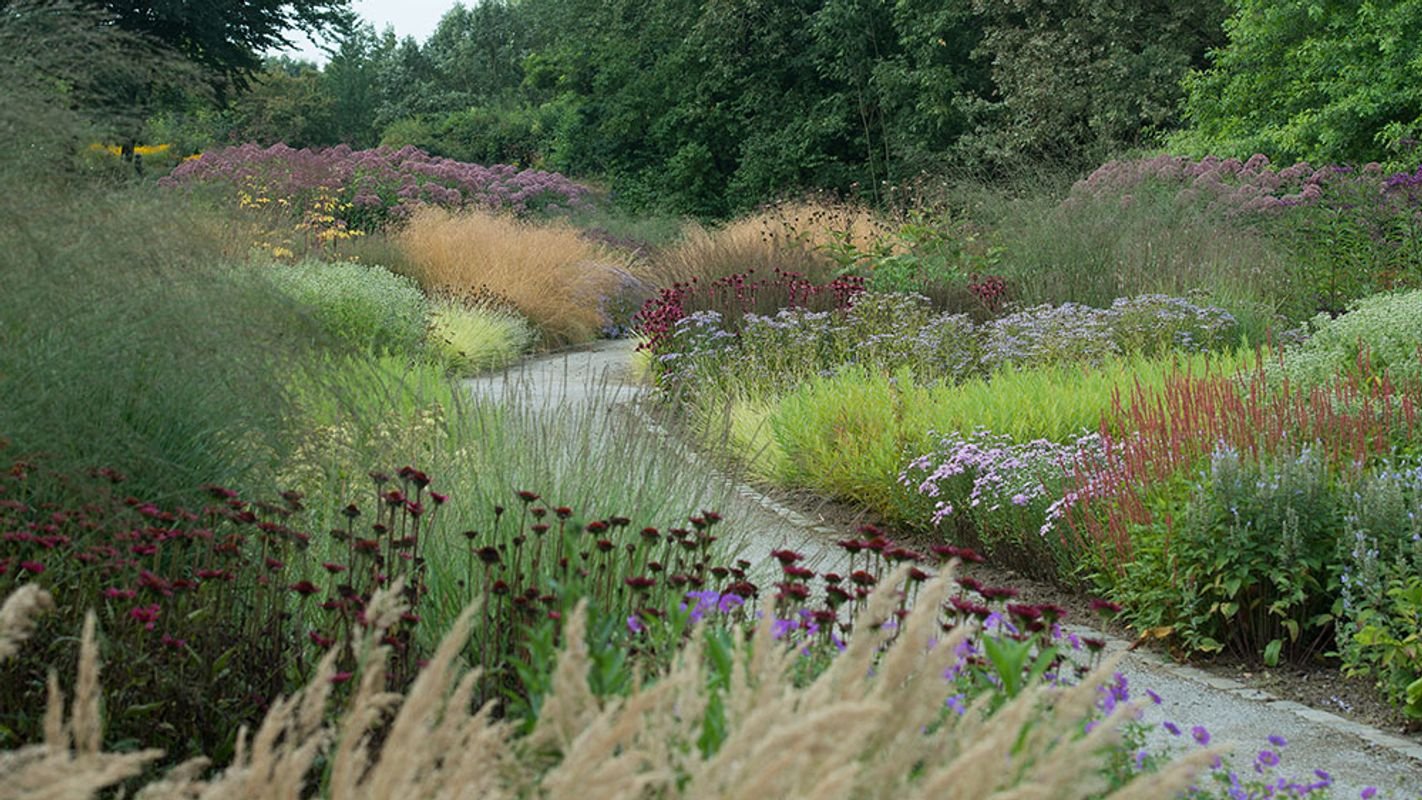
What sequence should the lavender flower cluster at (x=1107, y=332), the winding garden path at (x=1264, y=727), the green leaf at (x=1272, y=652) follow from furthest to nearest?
the lavender flower cluster at (x=1107, y=332)
the green leaf at (x=1272, y=652)
the winding garden path at (x=1264, y=727)

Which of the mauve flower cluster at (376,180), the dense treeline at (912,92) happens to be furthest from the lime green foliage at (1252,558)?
the dense treeline at (912,92)

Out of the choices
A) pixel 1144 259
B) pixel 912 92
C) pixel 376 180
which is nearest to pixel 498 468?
pixel 1144 259

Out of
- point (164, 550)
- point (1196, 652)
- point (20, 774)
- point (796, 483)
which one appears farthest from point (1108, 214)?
point (20, 774)

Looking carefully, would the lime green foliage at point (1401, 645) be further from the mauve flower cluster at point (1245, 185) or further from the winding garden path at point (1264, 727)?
the mauve flower cluster at point (1245, 185)

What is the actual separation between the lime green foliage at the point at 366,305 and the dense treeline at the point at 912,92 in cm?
891

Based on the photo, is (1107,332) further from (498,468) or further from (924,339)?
(498,468)

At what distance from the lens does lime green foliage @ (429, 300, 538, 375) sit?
1214 centimetres

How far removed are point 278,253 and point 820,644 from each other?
38.6 ft

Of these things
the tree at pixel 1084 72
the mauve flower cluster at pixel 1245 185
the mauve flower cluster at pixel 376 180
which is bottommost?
the mauve flower cluster at pixel 1245 185

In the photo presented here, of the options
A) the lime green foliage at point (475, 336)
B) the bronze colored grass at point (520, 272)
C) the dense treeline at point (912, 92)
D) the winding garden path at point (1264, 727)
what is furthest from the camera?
the dense treeline at point (912, 92)

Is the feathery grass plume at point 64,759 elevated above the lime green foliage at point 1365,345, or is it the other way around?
the feathery grass plume at point 64,759

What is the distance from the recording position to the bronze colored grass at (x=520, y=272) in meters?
15.3

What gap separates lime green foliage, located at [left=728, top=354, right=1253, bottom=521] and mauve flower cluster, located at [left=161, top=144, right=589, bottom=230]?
379 inches

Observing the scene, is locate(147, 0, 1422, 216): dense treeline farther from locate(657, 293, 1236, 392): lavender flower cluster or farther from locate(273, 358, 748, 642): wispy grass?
locate(273, 358, 748, 642): wispy grass
